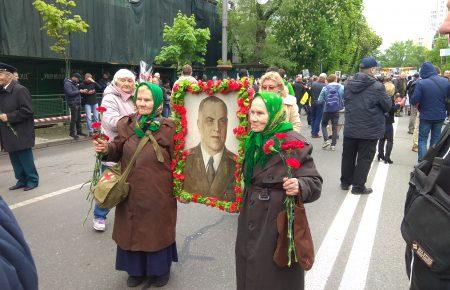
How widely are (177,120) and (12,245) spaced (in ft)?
7.69

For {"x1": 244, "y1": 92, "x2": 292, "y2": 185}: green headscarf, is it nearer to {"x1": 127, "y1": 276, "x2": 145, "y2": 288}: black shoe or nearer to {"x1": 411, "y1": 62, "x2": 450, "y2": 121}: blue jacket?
{"x1": 127, "y1": 276, "x2": 145, "y2": 288}: black shoe

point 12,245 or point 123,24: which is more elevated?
point 123,24

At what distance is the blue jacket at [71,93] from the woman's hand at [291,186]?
11148mm

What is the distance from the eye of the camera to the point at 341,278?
377 centimetres

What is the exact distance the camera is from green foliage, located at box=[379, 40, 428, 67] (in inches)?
5281

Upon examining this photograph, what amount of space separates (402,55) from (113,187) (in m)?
156

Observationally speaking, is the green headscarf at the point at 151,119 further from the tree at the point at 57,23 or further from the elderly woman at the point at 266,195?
the tree at the point at 57,23

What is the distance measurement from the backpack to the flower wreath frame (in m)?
7.89

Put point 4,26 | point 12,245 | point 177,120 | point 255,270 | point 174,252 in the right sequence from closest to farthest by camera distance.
Result: point 12,245
point 255,270
point 177,120
point 174,252
point 4,26

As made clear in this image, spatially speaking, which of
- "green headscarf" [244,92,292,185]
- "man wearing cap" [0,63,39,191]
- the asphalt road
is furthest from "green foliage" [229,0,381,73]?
"green headscarf" [244,92,292,185]

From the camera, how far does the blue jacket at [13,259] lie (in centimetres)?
109

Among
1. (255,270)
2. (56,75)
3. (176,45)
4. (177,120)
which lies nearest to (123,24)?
(176,45)

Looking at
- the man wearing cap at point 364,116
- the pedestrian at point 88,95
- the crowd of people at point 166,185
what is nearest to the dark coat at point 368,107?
the man wearing cap at point 364,116

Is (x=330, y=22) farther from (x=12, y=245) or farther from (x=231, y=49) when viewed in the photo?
(x=12, y=245)
